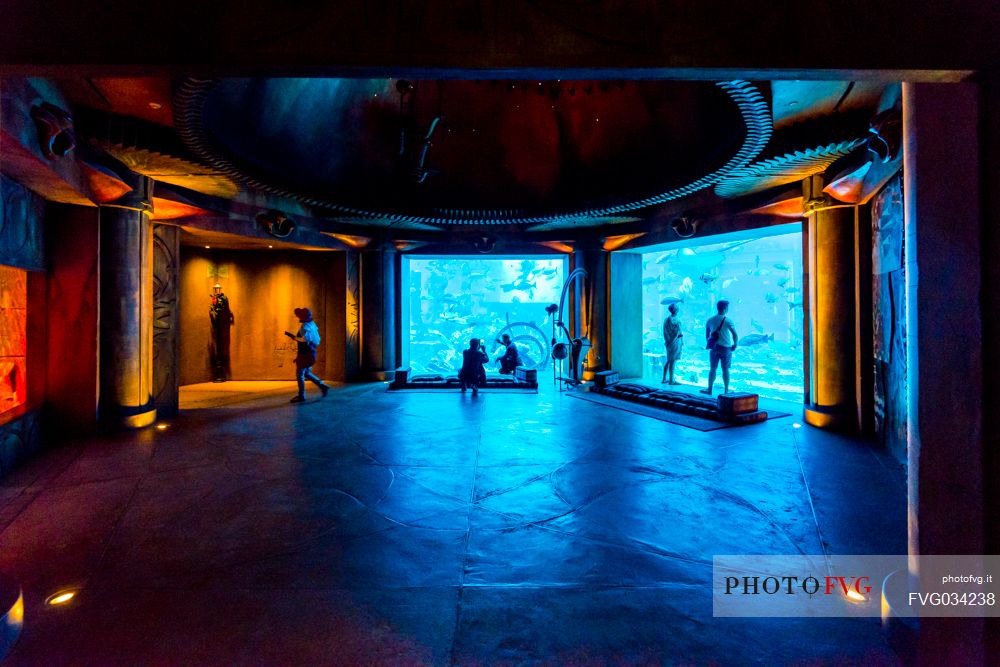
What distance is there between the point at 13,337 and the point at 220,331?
6.68 meters

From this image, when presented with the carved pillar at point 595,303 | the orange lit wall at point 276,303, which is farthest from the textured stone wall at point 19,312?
the carved pillar at point 595,303

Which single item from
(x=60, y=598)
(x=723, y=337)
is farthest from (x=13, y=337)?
(x=723, y=337)

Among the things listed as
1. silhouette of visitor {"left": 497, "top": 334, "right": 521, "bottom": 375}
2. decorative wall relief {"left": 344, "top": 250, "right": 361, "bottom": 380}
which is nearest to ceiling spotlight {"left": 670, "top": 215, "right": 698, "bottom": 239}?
silhouette of visitor {"left": 497, "top": 334, "right": 521, "bottom": 375}

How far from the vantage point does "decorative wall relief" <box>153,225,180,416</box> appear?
7840 millimetres

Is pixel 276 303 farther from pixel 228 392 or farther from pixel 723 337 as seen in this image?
pixel 723 337

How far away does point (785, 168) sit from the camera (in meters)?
6.40

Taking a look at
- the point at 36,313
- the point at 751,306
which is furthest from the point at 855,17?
the point at 751,306

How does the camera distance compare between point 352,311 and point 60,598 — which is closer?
point 60,598

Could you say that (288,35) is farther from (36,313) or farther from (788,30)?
(36,313)

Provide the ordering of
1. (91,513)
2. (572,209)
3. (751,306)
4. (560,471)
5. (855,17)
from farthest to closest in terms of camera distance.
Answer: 1. (751,306)
2. (572,209)
3. (560,471)
4. (91,513)
5. (855,17)

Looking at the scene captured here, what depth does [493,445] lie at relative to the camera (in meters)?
6.04

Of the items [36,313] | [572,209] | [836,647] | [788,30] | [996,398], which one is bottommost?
[836,647]

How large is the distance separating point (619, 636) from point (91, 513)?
460 cm

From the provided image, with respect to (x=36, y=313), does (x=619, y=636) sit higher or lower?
lower
